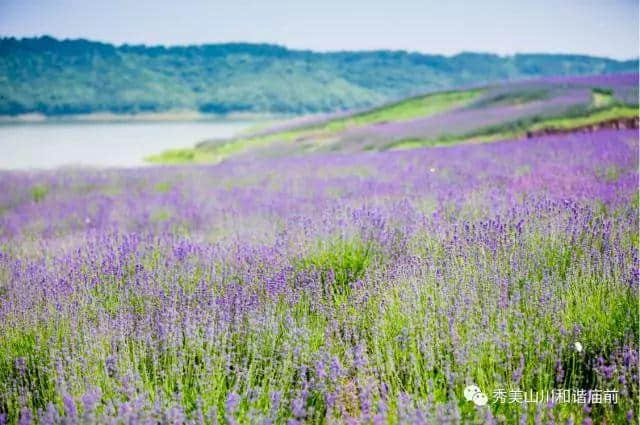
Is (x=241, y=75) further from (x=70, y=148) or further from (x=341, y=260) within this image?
(x=341, y=260)

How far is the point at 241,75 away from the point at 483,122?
65317 mm

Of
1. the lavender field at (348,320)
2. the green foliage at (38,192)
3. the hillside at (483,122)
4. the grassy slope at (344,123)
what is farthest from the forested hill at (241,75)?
the hillside at (483,122)

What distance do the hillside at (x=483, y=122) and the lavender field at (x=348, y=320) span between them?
8.18 metres

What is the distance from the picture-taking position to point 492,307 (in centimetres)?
229

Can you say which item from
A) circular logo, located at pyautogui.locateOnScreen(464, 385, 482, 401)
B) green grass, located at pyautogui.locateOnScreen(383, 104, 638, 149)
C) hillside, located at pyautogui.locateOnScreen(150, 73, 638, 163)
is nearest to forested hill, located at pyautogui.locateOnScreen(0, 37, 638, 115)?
hillside, located at pyautogui.locateOnScreen(150, 73, 638, 163)

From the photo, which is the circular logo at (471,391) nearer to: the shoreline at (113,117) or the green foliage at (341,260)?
the green foliage at (341,260)

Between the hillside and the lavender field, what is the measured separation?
8.18 meters

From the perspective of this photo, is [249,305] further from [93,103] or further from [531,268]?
[93,103]

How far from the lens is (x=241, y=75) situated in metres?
76.1

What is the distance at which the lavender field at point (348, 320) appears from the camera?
1967 millimetres

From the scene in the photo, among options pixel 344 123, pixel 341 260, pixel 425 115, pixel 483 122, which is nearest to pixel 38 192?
pixel 341 260

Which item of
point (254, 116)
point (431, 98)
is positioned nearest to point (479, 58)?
point (254, 116)

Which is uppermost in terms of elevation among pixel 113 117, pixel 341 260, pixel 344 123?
pixel 113 117

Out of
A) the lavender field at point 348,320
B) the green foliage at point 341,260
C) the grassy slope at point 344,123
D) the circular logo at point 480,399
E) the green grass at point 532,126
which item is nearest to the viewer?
the circular logo at point 480,399
